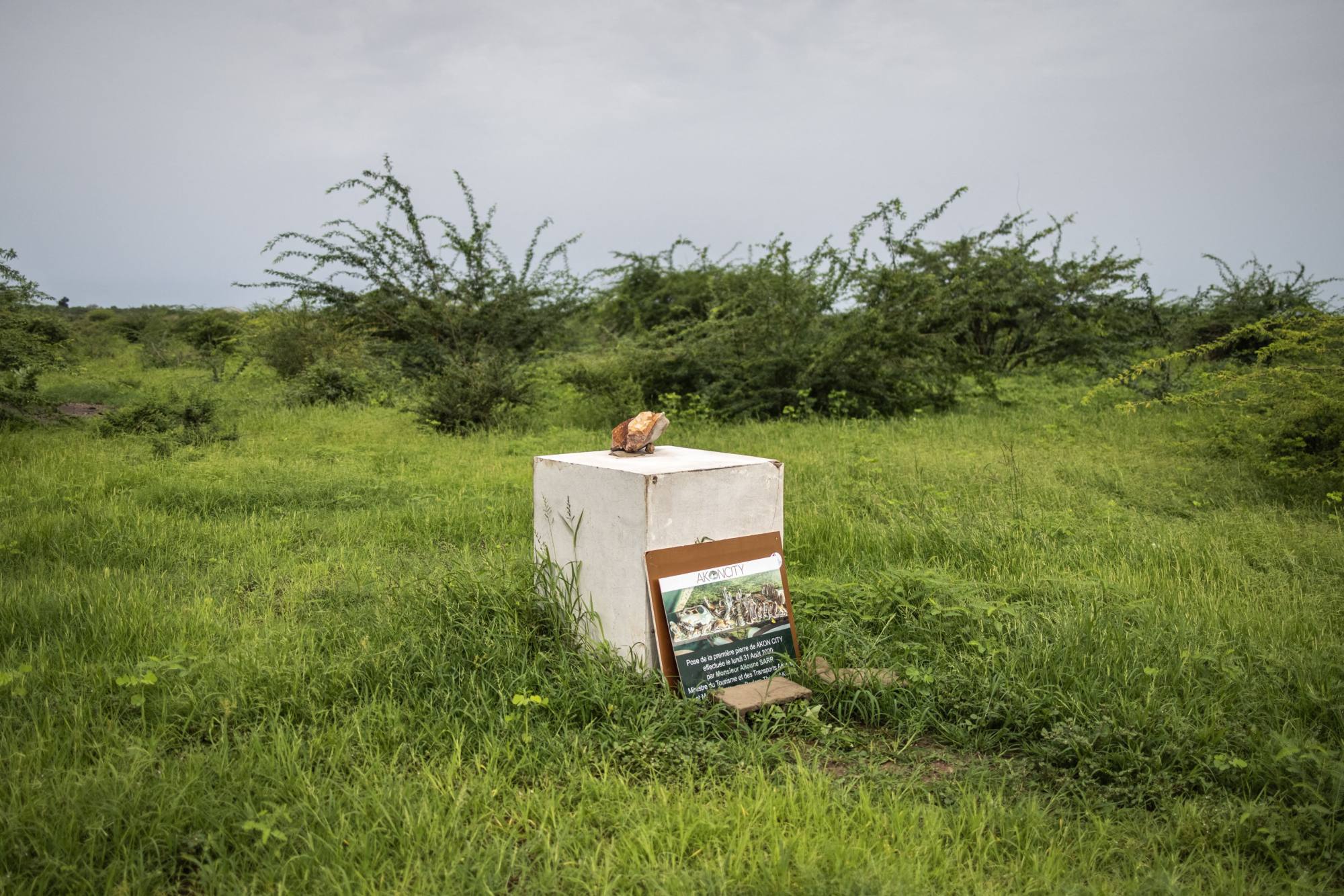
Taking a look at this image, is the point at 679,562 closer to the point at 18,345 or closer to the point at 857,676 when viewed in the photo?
the point at 857,676

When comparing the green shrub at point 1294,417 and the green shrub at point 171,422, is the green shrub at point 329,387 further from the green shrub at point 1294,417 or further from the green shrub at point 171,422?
the green shrub at point 1294,417

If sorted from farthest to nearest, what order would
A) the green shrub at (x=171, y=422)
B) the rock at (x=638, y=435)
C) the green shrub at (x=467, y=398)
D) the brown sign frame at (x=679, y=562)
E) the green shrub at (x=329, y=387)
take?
the green shrub at (x=329, y=387) → the green shrub at (x=467, y=398) → the green shrub at (x=171, y=422) → the rock at (x=638, y=435) → the brown sign frame at (x=679, y=562)

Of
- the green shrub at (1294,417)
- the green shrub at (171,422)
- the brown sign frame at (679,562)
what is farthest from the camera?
the green shrub at (171,422)

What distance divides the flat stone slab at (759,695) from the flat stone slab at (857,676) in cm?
14

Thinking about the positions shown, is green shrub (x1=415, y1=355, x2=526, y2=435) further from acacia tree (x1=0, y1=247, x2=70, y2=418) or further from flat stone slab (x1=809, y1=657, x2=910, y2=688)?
flat stone slab (x1=809, y1=657, x2=910, y2=688)

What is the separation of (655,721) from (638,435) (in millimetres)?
→ 1431

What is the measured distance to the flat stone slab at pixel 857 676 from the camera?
11.6 feet

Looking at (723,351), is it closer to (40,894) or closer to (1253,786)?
(1253,786)

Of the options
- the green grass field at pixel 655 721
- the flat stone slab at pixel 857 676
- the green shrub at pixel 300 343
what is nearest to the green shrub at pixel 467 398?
the green grass field at pixel 655 721

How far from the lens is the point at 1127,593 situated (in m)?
4.48

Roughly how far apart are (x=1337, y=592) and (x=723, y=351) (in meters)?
9.08

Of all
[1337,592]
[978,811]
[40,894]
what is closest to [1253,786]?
[978,811]

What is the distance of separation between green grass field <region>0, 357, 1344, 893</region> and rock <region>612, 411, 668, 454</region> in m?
0.80

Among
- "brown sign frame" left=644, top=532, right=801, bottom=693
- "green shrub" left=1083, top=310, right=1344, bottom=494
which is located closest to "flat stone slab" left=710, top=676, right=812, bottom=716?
"brown sign frame" left=644, top=532, right=801, bottom=693
